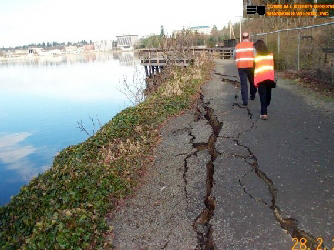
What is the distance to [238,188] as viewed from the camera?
3.70 m

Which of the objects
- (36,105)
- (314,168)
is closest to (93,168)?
(314,168)

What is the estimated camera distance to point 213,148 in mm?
5133

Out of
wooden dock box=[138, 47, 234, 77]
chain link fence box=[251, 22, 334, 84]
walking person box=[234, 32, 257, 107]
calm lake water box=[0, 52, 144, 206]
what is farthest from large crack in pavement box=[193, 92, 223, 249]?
wooden dock box=[138, 47, 234, 77]

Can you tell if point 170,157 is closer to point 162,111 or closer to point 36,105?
point 162,111

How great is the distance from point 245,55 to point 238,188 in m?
4.09

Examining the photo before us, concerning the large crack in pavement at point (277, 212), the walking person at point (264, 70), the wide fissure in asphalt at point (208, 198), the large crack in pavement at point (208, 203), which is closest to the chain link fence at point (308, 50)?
the walking person at point (264, 70)

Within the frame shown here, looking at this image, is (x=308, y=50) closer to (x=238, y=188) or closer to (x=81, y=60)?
(x=238, y=188)

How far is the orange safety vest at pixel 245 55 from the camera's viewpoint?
680 cm

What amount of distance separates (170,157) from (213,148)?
Result: 2.54 feet

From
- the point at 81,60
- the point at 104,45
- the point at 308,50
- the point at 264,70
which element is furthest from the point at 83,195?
the point at 104,45

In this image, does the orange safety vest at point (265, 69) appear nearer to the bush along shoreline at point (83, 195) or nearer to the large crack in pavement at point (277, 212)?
the large crack in pavement at point (277, 212)

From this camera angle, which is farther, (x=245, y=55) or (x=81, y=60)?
(x=81, y=60)

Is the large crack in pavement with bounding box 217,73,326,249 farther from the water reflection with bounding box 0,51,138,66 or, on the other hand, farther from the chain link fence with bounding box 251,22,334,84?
the water reflection with bounding box 0,51,138,66

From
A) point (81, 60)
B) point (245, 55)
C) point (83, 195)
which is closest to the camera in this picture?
point (83, 195)
